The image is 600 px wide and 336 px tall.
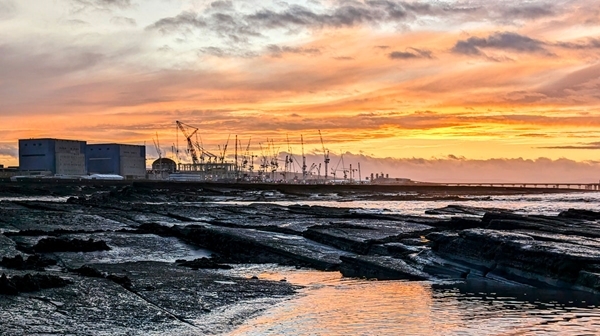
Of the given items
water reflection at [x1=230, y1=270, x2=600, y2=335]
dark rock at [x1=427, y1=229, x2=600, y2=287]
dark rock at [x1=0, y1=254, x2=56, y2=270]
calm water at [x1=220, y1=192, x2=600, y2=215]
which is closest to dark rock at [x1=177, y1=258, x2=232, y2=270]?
water reflection at [x1=230, y1=270, x2=600, y2=335]

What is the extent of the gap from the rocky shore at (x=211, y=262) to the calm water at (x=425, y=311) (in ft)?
3.65

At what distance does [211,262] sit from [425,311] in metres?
13.0

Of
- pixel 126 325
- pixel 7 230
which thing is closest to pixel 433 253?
pixel 126 325

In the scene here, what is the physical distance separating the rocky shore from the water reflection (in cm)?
111

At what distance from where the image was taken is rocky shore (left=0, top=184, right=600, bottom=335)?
1878 centimetres

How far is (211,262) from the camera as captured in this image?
31781 millimetres

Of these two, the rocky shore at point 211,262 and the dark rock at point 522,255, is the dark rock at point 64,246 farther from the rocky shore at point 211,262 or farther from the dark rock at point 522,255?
the dark rock at point 522,255

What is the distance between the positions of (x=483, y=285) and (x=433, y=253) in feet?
14.9

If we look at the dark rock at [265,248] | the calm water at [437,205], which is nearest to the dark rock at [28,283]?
the dark rock at [265,248]

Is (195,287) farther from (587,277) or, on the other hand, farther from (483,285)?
(587,277)

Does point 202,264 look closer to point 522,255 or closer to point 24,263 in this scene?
point 24,263

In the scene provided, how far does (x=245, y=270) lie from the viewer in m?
31.0

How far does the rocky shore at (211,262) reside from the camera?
18.8m

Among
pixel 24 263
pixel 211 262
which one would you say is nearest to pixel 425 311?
pixel 211 262
